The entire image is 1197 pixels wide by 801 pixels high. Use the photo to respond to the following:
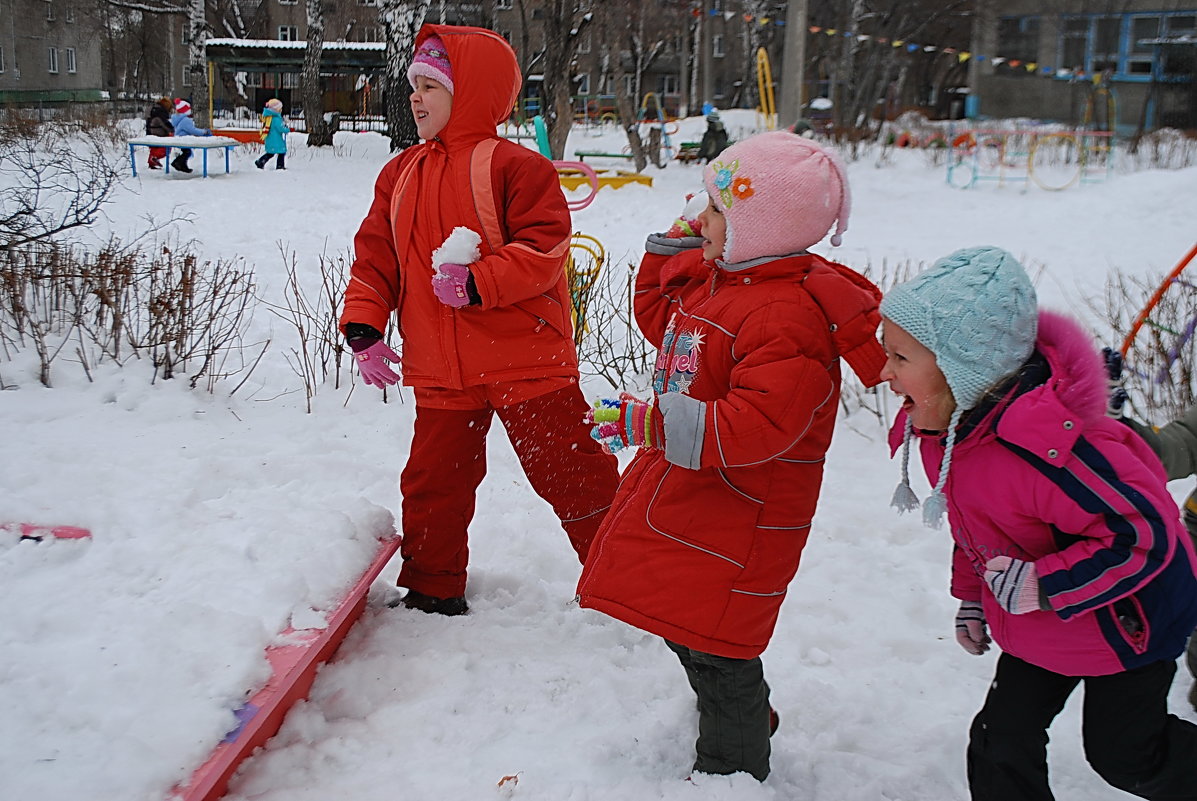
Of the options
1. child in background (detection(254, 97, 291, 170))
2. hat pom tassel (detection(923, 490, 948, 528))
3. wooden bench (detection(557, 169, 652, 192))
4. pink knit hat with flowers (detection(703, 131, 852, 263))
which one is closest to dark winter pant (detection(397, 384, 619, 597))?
pink knit hat with flowers (detection(703, 131, 852, 263))

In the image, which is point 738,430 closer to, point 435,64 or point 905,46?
point 435,64

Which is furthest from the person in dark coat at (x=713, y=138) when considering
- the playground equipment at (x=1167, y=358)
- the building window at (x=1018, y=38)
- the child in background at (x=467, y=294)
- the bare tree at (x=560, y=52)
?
the building window at (x=1018, y=38)

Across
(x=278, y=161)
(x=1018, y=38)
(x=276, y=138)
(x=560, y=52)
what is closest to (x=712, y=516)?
(x=560, y=52)

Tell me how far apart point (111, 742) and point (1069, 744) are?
215cm

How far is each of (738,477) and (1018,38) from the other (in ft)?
113

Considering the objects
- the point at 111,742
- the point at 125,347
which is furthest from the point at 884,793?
the point at 125,347

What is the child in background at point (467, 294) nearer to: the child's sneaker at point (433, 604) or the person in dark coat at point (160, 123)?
the child's sneaker at point (433, 604)

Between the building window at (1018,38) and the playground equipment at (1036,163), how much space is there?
11810 millimetres

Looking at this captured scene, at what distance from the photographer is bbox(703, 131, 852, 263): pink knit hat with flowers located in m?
1.94

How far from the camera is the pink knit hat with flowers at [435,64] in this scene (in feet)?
8.74

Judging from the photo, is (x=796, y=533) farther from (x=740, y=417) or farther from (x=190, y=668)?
(x=190, y=668)

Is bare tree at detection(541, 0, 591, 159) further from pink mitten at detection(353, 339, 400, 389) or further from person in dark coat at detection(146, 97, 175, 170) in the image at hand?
pink mitten at detection(353, 339, 400, 389)

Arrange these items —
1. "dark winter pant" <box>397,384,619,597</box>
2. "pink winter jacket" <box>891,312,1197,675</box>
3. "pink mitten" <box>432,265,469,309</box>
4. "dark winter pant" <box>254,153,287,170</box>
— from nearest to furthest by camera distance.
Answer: "pink winter jacket" <box>891,312,1197,675</box> < "pink mitten" <box>432,265,469,309</box> < "dark winter pant" <box>397,384,619,597</box> < "dark winter pant" <box>254,153,287,170</box>

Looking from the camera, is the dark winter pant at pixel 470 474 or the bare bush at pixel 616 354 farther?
the bare bush at pixel 616 354
